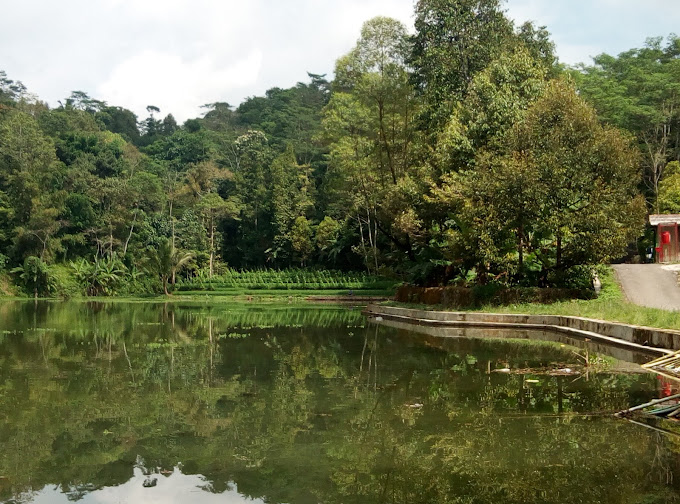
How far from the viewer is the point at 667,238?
2372 centimetres

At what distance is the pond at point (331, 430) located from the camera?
4539 millimetres

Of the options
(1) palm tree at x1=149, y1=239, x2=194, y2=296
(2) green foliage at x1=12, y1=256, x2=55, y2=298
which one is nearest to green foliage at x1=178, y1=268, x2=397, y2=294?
(1) palm tree at x1=149, y1=239, x2=194, y2=296

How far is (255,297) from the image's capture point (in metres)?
38.1

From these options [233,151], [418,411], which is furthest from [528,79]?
[233,151]

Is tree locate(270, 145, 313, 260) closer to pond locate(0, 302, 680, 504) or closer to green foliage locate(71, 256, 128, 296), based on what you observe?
green foliage locate(71, 256, 128, 296)

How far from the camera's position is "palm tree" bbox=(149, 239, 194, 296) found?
41.0 metres

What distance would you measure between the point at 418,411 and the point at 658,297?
13.5m

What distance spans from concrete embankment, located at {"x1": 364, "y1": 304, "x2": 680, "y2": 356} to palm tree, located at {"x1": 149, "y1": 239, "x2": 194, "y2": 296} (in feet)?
72.4

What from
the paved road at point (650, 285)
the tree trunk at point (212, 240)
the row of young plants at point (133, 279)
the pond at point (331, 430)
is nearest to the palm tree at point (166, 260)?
the row of young plants at point (133, 279)

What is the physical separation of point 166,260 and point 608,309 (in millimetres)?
31940

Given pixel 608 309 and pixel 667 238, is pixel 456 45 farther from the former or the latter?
pixel 608 309

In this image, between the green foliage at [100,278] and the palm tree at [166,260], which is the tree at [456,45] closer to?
the palm tree at [166,260]

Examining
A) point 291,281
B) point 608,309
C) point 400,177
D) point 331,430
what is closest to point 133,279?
point 291,281

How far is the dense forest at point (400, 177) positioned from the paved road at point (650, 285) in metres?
1.02
